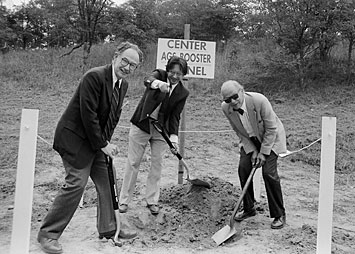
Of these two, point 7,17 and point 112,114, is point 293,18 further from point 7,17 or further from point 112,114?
point 7,17

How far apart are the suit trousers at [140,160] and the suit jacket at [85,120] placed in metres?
0.89

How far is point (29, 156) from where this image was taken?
9.60 feet

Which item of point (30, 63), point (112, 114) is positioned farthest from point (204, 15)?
point (112, 114)

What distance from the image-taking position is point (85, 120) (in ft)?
9.97

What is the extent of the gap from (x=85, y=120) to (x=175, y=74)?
115 centimetres

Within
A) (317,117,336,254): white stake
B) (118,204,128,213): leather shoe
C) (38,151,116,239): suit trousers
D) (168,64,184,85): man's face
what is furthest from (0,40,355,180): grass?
(317,117,336,254): white stake

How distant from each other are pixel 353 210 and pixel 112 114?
3.09m

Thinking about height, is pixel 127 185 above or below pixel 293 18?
below

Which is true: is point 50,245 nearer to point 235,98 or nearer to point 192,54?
point 235,98

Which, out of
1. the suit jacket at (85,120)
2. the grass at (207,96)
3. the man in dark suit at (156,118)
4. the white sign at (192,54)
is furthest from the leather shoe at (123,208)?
the grass at (207,96)

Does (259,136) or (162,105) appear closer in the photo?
(259,136)

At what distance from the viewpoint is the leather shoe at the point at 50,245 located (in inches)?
120

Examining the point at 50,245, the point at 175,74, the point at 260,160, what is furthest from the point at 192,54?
the point at 50,245

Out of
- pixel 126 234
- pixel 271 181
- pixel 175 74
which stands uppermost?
pixel 175 74
